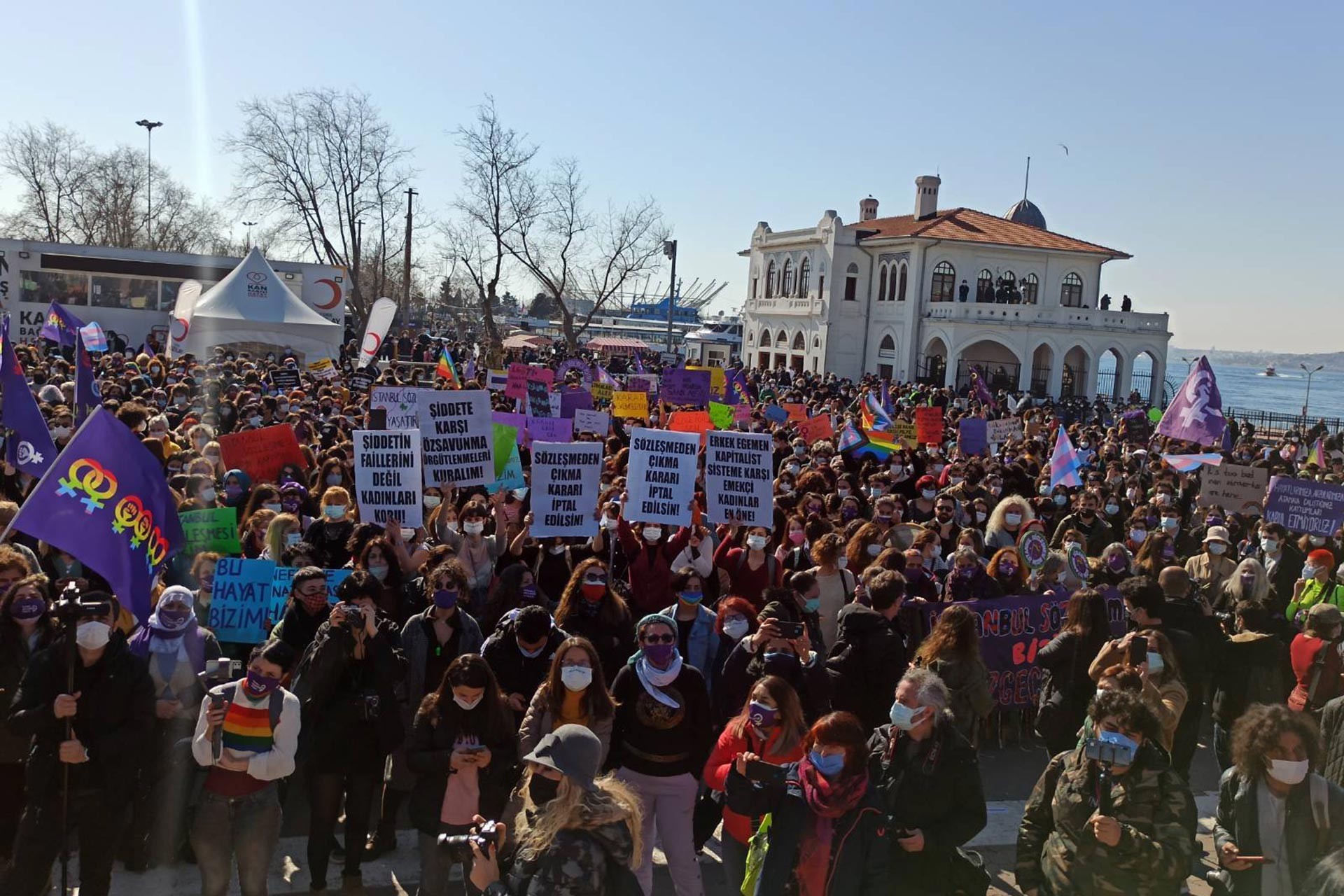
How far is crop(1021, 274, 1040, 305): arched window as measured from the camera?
51844 millimetres

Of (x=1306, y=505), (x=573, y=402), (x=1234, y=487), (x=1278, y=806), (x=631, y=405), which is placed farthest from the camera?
(x=631, y=405)

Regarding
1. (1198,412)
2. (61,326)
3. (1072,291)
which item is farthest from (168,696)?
(1072,291)

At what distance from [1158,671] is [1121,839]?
7.34ft

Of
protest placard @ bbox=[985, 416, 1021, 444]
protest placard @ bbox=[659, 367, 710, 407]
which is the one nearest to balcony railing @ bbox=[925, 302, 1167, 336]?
protest placard @ bbox=[985, 416, 1021, 444]

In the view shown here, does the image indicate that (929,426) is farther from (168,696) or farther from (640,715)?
(168,696)

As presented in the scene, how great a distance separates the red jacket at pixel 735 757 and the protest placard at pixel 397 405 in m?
9.05

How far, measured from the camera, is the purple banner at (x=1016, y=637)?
8.55 metres

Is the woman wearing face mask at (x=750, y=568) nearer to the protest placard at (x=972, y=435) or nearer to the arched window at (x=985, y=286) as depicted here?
the protest placard at (x=972, y=435)

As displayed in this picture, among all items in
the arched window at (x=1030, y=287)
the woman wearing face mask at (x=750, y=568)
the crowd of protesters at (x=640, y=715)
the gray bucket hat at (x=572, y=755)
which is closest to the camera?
the gray bucket hat at (x=572, y=755)

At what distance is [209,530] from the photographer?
8273 millimetres

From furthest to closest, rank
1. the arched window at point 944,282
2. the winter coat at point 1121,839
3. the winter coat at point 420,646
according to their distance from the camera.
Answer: the arched window at point 944,282, the winter coat at point 420,646, the winter coat at point 1121,839

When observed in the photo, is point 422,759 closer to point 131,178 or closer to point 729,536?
point 729,536

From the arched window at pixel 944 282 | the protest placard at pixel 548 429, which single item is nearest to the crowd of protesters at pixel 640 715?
the protest placard at pixel 548 429

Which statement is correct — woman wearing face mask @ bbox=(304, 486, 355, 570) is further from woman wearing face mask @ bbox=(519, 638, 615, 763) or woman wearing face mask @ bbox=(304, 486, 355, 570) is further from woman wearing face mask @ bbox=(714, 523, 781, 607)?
woman wearing face mask @ bbox=(519, 638, 615, 763)
